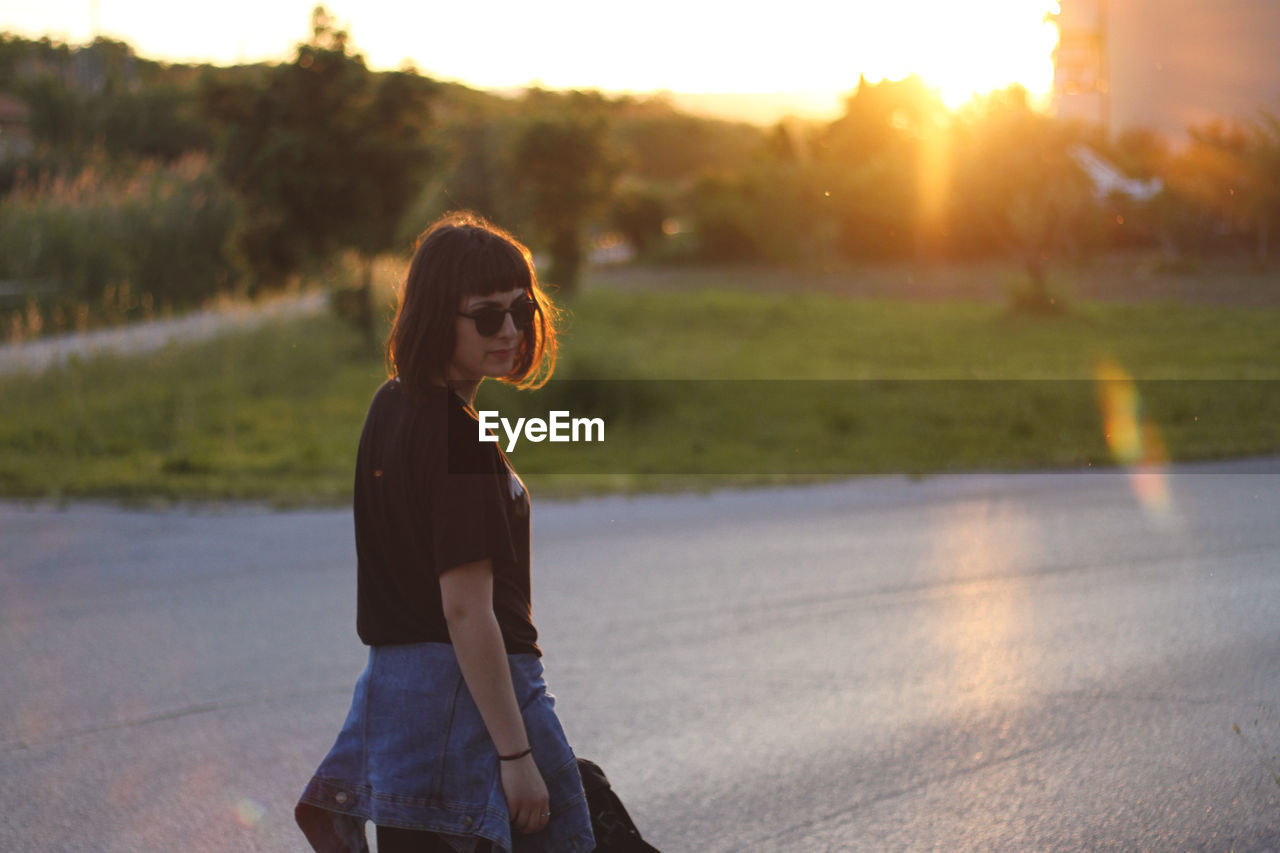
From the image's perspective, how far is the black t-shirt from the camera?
1991 mm

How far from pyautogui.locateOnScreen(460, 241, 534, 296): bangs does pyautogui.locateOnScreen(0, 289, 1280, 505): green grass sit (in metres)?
7.90

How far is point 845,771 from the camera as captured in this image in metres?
4.10

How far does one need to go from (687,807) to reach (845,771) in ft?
1.94

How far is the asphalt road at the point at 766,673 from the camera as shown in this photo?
3.79 metres

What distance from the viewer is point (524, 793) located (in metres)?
2.07

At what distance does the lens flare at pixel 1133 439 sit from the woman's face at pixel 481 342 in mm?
7267

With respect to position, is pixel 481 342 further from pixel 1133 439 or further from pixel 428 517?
pixel 1133 439

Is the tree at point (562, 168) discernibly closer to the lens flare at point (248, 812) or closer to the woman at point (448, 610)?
the lens flare at point (248, 812)

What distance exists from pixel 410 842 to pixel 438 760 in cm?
17

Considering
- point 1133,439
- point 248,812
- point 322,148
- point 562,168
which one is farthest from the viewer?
point 562,168

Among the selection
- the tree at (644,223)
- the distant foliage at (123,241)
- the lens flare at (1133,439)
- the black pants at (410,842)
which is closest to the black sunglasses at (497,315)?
the black pants at (410,842)

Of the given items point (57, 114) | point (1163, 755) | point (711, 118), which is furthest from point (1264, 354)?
point (711, 118)

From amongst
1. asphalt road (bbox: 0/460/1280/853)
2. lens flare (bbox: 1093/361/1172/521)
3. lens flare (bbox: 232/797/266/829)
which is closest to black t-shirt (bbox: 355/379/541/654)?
asphalt road (bbox: 0/460/1280/853)

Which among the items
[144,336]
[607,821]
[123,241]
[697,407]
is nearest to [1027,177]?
[697,407]
